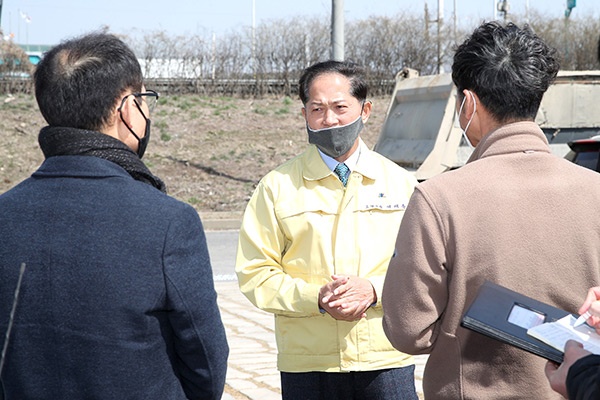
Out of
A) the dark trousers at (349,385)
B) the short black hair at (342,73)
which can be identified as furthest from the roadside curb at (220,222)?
the dark trousers at (349,385)

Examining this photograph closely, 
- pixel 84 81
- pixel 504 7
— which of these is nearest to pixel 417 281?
pixel 84 81

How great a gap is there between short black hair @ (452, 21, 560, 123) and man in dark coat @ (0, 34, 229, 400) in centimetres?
96

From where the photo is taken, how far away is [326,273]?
3.86m

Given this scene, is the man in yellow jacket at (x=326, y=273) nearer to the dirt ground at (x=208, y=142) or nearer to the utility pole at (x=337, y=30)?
the utility pole at (x=337, y=30)

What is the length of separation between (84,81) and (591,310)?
4.99 feet

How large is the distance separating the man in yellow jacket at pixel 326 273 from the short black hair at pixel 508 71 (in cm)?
111

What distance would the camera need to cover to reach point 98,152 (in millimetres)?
2672

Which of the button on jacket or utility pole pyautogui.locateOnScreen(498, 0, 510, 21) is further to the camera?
utility pole pyautogui.locateOnScreen(498, 0, 510, 21)

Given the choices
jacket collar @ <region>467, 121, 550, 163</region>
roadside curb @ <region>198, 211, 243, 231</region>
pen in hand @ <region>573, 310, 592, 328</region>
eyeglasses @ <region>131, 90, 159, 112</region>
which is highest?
eyeglasses @ <region>131, 90, 159, 112</region>

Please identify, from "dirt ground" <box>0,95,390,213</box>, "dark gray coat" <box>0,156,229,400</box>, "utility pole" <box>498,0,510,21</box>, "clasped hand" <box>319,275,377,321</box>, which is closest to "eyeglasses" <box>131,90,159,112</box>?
"dark gray coat" <box>0,156,229,400</box>

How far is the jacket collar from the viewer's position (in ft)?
9.30

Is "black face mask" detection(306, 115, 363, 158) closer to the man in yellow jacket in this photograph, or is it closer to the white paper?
the man in yellow jacket

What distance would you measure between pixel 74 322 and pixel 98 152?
48 centimetres

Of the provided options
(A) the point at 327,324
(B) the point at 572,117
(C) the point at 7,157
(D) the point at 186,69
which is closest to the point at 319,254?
(A) the point at 327,324
